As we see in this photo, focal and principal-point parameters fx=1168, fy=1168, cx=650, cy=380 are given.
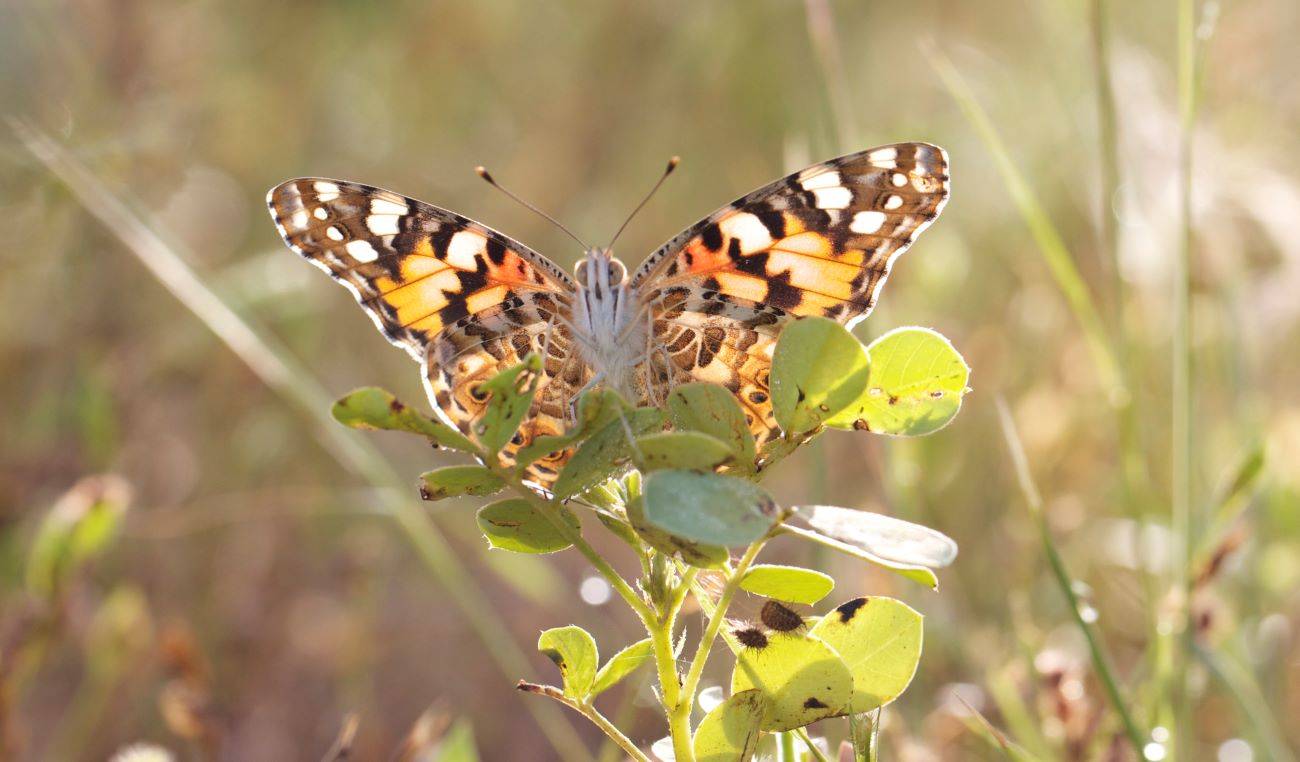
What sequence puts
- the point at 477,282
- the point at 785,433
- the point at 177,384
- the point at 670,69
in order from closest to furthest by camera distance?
the point at 785,433, the point at 477,282, the point at 177,384, the point at 670,69

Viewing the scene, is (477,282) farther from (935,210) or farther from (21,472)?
(21,472)

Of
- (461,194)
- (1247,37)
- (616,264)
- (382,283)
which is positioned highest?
(461,194)

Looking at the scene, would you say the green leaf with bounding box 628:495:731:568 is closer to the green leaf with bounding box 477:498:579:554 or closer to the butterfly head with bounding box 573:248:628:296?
the green leaf with bounding box 477:498:579:554

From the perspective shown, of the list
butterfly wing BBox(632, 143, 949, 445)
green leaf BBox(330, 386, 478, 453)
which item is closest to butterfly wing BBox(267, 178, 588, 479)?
butterfly wing BBox(632, 143, 949, 445)

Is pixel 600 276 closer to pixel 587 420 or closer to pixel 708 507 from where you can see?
pixel 587 420

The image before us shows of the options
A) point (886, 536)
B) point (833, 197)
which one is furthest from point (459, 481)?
point (833, 197)

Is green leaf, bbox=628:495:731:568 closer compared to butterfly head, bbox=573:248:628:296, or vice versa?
green leaf, bbox=628:495:731:568

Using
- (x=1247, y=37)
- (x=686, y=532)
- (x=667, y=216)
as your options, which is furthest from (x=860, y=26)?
(x=686, y=532)
